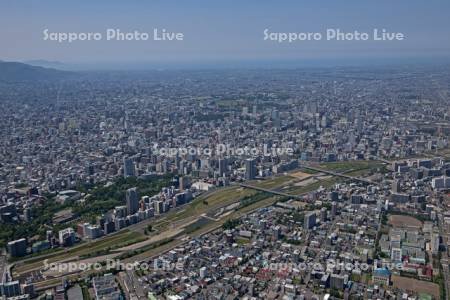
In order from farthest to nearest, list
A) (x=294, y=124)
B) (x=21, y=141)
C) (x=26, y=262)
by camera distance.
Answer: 1. (x=294, y=124)
2. (x=21, y=141)
3. (x=26, y=262)

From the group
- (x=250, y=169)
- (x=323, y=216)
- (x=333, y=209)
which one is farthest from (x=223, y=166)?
(x=323, y=216)

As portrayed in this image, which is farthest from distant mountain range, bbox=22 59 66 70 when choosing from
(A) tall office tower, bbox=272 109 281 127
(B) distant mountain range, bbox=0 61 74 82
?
(A) tall office tower, bbox=272 109 281 127

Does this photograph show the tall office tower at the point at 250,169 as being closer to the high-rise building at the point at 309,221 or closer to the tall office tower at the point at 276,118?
the high-rise building at the point at 309,221

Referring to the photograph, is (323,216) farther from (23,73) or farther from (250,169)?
(23,73)

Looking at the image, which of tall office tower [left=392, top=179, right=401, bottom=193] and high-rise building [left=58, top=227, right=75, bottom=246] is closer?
high-rise building [left=58, top=227, right=75, bottom=246]

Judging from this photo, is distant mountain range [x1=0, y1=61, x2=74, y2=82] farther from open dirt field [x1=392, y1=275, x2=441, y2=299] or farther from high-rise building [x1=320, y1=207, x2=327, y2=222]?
open dirt field [x1=392, y1=275, x2=441, y2=299]

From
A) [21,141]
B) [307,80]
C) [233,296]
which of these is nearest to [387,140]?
[233,296]

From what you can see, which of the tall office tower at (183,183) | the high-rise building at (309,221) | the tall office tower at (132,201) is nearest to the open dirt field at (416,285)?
the high-rise building at (309,221)

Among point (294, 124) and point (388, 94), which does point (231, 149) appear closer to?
point (294, 124)
